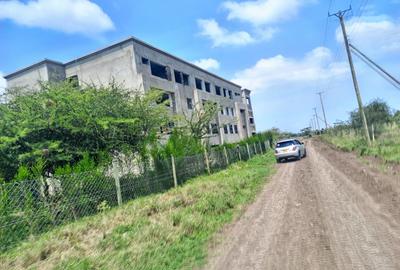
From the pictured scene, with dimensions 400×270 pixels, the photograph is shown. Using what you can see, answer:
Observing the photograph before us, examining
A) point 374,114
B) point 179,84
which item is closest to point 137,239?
point 179,84

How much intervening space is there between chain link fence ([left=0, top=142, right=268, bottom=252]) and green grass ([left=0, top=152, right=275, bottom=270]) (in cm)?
52

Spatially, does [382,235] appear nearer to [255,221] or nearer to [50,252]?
[255,221]

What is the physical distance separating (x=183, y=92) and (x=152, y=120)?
72.8ft

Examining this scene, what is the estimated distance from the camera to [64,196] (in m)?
8.90

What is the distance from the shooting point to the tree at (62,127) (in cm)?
1161

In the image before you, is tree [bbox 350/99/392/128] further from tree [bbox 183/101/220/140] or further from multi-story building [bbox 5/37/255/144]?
tree [bbox 183/101/220/140]

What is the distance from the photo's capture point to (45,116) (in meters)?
12.6

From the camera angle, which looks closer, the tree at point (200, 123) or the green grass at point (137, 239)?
the green grass at point (137, 239)

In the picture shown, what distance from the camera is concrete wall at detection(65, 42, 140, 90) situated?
30.1 metres

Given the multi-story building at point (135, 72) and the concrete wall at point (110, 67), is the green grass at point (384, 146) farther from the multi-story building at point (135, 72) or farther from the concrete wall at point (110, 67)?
the concrete wall at point (110, 67)

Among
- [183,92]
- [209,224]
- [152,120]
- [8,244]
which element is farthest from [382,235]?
[183,92]

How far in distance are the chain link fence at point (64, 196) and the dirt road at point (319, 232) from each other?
4.07 meters

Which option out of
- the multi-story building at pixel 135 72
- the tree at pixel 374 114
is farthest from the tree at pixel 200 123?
the tree at pixel 374 114

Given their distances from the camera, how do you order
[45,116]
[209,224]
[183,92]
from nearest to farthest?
[209,224]
[45,116]
[183,92]
